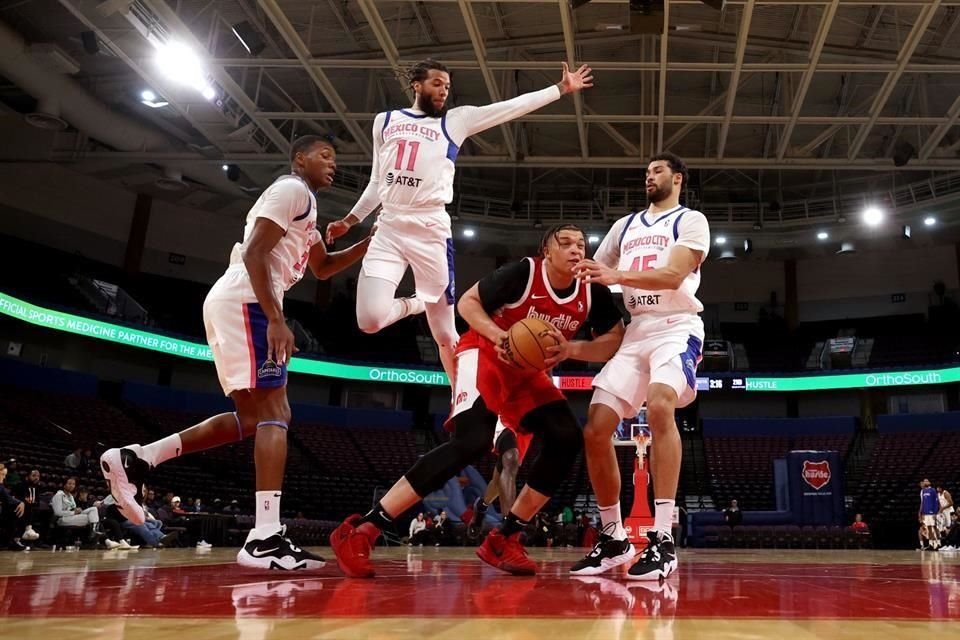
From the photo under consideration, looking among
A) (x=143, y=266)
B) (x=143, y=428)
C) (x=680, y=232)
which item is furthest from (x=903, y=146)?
(x=143, y=266)

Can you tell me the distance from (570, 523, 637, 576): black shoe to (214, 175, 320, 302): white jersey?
6.64ft

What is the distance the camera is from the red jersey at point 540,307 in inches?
153

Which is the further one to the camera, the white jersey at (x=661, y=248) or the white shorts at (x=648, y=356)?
the white jersey at (x=661, y=248)

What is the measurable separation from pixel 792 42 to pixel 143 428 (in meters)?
18.7

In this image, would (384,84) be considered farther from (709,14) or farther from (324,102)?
(709,14)

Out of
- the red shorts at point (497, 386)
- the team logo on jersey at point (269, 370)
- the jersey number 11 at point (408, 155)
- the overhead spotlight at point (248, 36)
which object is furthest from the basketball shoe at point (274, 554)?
the overhead spotlight at point (248, 36)

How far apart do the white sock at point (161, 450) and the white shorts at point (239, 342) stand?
543 mm

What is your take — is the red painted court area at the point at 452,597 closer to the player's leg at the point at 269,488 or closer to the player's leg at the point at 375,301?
the player's leg at the point at 269,488

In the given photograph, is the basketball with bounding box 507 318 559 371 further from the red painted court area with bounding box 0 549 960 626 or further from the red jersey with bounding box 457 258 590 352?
the red painted court area with bounding box 0 549 960 626

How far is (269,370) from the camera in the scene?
3752 mm

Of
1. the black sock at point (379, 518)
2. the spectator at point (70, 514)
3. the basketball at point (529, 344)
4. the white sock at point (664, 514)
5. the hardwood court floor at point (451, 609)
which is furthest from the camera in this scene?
the spectator at point (70, 514)

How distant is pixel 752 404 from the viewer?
2911cm

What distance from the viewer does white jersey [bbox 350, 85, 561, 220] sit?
4.67 metres

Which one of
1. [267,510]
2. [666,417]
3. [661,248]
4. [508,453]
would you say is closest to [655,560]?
[666,417]
